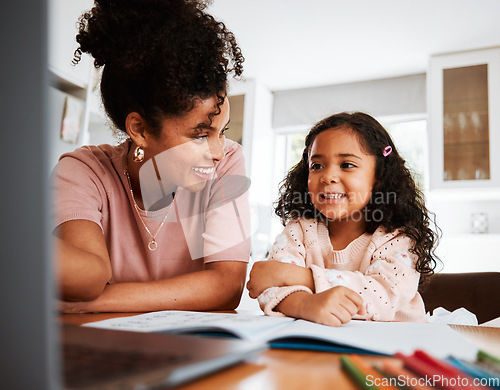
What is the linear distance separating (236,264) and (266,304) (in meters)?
0.18

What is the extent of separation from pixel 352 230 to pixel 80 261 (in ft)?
2.40

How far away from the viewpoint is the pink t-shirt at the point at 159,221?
990 mm

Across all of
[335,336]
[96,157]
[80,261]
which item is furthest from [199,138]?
[335,336]

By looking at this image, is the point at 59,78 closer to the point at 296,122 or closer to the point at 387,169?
the point at 387,169

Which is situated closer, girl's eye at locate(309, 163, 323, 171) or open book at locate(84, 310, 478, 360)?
open book at locate(84, 310, 478, 360)

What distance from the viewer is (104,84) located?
1052 millimetres

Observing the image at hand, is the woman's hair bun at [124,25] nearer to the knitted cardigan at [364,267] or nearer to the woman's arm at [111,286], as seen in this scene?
the woman's arm at [111,286]

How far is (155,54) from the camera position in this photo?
946mm

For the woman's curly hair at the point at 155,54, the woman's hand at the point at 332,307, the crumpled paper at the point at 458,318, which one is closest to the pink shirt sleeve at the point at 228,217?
the woman's curly hair at the point at 155,54

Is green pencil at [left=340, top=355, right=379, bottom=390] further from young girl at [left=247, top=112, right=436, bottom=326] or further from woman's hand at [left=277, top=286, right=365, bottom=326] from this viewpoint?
young girl at [left=247, top=112, right=436, bottom=326]

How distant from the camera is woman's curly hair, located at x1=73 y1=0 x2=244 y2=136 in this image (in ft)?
3.11

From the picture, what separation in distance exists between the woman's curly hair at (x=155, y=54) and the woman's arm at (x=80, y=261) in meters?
0.29

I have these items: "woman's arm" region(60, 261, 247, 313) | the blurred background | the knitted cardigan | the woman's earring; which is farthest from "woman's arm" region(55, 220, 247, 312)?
the blurred background

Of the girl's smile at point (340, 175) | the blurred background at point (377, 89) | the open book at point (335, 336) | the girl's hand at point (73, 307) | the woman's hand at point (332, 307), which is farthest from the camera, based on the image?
the blurred background at point (377, 89)
